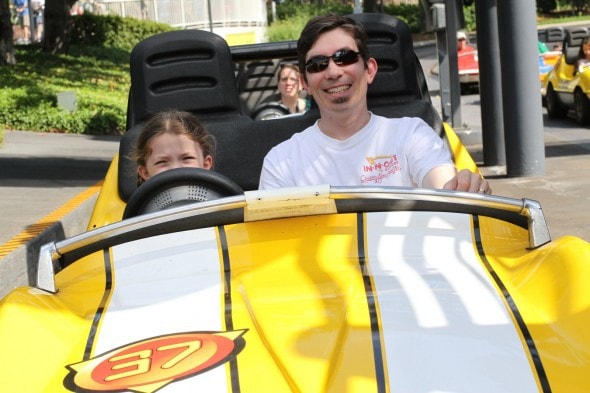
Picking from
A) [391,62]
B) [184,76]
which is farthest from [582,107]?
[184,76]

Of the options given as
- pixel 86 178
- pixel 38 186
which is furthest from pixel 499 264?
pixel 86 178

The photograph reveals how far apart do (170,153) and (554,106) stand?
1421cm

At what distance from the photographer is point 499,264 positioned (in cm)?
310

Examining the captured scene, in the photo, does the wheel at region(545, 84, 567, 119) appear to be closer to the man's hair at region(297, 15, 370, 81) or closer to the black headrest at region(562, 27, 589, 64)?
the black headrest at region(562, 27, 589, 64)

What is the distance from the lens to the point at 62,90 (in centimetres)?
2038

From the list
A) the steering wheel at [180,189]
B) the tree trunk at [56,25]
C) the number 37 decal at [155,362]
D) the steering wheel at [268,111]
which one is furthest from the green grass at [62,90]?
the number 37 decal at [155,362]

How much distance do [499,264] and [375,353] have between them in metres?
0.81

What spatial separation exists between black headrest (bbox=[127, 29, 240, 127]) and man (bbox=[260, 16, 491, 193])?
1.61 m

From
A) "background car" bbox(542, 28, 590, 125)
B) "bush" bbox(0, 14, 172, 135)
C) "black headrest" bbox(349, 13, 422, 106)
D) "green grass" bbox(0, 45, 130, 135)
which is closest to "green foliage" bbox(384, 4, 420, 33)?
"bush" bbox(0, 14, 172, 135)

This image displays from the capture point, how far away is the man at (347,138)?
3.89 metres

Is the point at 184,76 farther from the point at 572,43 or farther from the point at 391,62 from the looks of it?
the point at 572,43

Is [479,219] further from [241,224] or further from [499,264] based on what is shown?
[241,224]

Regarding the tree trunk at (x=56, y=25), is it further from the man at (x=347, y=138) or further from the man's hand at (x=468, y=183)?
the man's hand at (x=468, y=183)

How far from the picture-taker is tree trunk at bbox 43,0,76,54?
27594 mm
